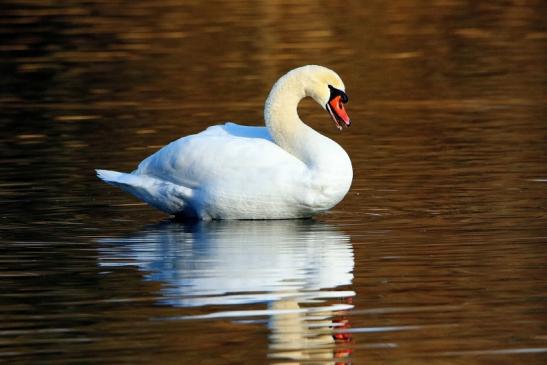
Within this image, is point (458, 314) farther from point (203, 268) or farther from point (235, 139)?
point (235, 139)

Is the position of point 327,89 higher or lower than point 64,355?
higher

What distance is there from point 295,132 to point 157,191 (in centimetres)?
104

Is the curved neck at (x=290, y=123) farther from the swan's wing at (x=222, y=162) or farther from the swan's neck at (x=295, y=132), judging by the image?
the swan's wing at (x=222, y=162)

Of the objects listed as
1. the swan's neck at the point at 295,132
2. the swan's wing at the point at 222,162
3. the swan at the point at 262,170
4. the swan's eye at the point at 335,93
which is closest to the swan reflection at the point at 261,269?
the swan at the point at 262,170

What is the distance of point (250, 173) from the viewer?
10.8m

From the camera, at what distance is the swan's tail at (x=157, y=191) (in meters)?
11.3

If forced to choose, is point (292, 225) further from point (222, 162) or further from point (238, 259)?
point (238, 259)

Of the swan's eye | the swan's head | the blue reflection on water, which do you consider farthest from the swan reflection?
the swan's eye

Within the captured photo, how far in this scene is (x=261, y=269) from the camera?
30.2 ft

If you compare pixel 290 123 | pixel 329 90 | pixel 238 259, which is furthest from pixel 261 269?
pixel 329 90

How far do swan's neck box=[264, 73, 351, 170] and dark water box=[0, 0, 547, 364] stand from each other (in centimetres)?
45

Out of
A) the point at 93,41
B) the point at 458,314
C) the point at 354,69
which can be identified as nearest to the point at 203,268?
the point at 458,314

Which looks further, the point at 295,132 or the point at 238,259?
the point at 295,132

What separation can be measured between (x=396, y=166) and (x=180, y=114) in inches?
177
